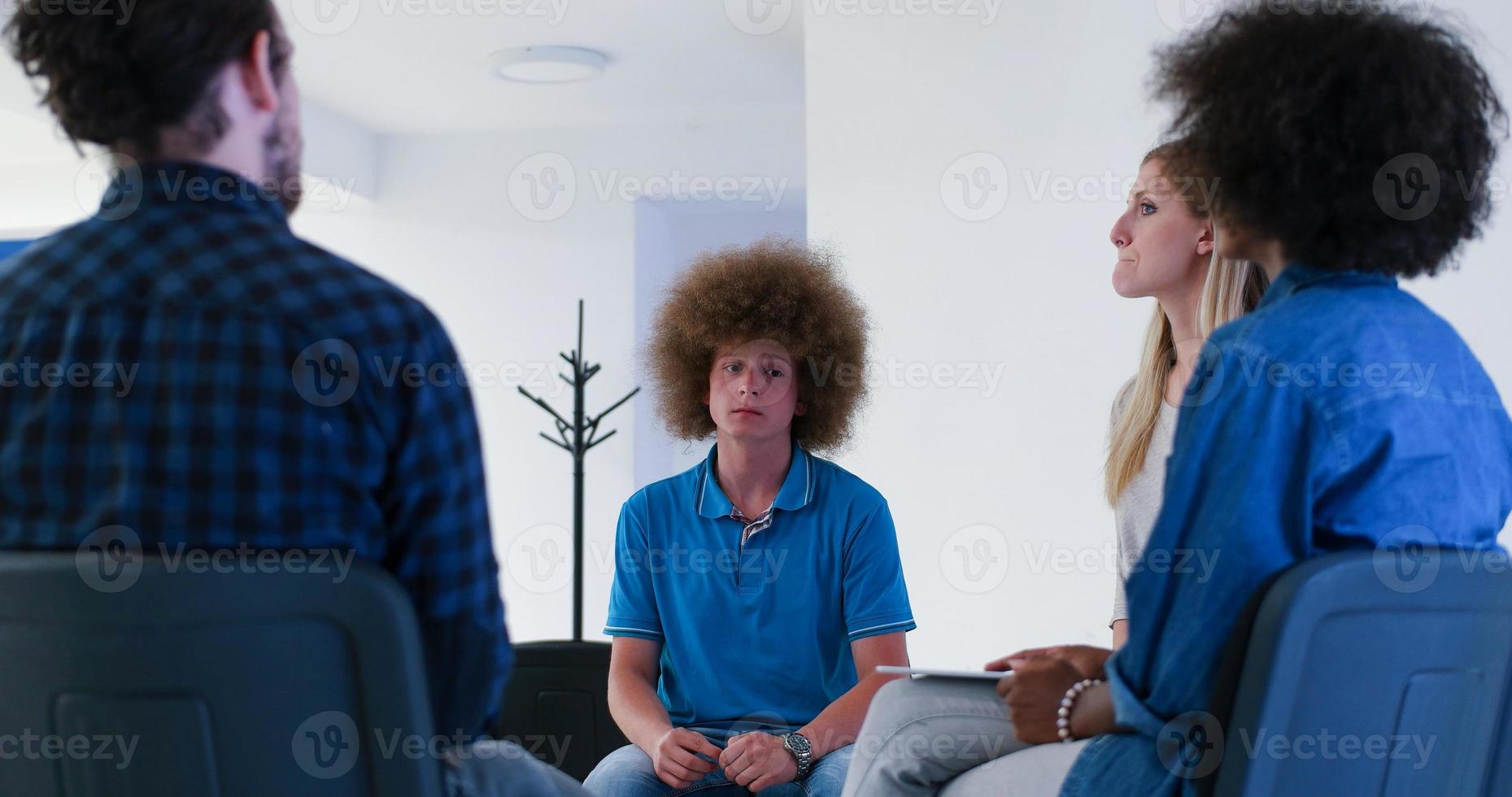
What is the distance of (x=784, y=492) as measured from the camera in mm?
2238

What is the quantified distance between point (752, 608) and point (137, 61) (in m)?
1.41

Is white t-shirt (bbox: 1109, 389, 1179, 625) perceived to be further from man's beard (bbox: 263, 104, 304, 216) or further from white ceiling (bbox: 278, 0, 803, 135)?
white ceiling (bbox: 278, 0, 803, 135)

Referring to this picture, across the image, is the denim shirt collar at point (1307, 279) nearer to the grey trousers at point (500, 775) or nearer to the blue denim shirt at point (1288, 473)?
the blue denim shirt at point (1288, 473)

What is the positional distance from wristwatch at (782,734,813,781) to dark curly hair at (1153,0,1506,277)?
1120mm

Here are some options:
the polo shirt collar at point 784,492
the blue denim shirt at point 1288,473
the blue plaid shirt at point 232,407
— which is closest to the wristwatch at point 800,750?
the polo shirt collar at point 784,492

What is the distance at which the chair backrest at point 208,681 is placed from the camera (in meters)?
0.85

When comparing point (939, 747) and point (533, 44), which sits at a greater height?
point (533, 44)

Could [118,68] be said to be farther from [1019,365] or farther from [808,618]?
[1019,365]

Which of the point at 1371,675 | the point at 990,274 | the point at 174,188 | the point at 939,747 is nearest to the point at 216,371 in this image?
the point at 174,188

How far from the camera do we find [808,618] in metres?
2.15

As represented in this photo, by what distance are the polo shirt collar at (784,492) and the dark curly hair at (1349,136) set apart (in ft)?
3.72

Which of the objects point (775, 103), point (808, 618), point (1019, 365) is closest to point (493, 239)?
point (775, 103)

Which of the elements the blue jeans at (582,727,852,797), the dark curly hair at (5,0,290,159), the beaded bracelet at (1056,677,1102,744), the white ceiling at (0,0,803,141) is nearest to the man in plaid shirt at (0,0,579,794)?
the dark curly hair at (5,0,290,159)

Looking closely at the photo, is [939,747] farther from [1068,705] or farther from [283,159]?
[283,159]
